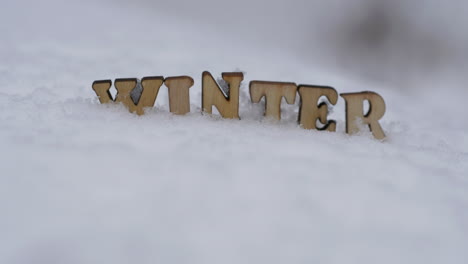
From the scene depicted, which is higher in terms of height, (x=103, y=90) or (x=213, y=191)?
(x=103, y=90)

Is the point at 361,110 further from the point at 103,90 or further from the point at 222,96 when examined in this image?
the point at 103,90

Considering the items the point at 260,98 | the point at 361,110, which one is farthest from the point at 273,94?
the point at 361,110

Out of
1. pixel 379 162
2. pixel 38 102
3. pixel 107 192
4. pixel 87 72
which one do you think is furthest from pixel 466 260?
pixel 87 72

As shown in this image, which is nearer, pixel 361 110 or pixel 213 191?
pixel 213 191

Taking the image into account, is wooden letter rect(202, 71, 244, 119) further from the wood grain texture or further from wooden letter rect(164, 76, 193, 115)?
the wood grain texture

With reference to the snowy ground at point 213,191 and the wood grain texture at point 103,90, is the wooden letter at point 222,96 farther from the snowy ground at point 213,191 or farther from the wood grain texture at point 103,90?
the wood grain texture at point 103,90

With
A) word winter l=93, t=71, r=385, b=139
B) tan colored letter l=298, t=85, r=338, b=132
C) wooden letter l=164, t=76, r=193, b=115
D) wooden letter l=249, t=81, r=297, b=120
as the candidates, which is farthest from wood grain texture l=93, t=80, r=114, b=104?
tan colored letter l=298, t=85, r=338, b=132
